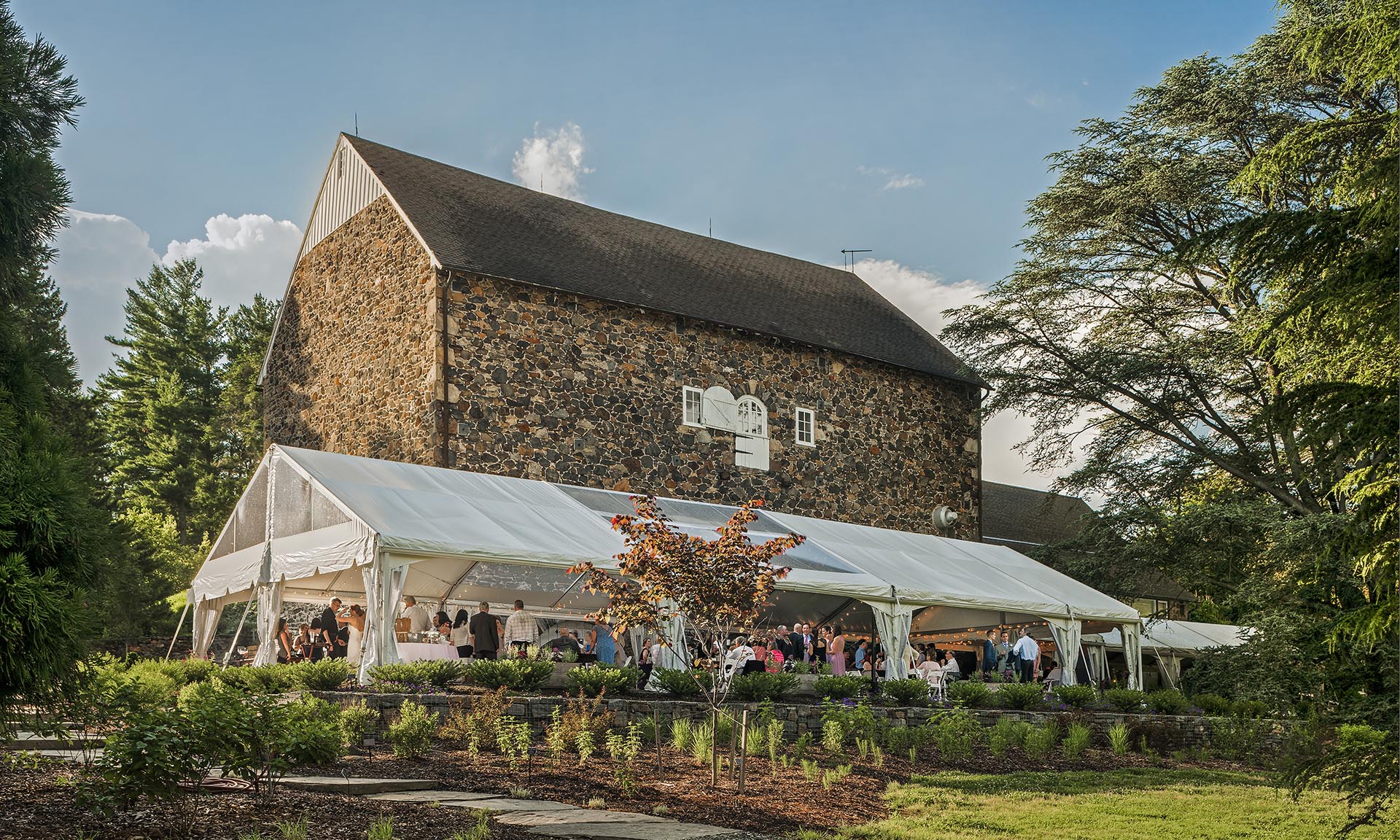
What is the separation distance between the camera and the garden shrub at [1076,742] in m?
12.6

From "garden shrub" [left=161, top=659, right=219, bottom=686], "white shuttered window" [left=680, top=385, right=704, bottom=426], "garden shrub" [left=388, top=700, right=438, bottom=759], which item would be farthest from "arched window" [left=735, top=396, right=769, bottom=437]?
"garden shrub" [left=388, top=700, right=438, bottom=759]

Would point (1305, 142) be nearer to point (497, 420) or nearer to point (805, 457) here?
point (497, 420)

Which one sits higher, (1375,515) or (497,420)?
(497,420)

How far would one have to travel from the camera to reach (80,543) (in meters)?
5.57

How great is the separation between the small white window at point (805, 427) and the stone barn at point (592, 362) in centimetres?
5

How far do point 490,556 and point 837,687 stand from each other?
4.43 m

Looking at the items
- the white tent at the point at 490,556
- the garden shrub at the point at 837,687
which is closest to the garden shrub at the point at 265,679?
the white tent at the point at 490,556

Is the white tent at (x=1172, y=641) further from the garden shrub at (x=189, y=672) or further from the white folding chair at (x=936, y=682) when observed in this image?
the garden shrub at (x=189, y=672)

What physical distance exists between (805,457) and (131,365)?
94.1 feet

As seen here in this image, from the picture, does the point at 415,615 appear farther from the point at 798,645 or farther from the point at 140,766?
the point at 140,766

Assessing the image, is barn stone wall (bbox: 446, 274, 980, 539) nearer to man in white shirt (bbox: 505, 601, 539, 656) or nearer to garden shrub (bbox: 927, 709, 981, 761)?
man in white shirt (bbox: 505, 601, 539, 656)

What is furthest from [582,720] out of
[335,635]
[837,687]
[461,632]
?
[335,635]

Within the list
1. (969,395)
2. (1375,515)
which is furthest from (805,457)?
(1375,515)

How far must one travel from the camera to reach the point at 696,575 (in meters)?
9.21
